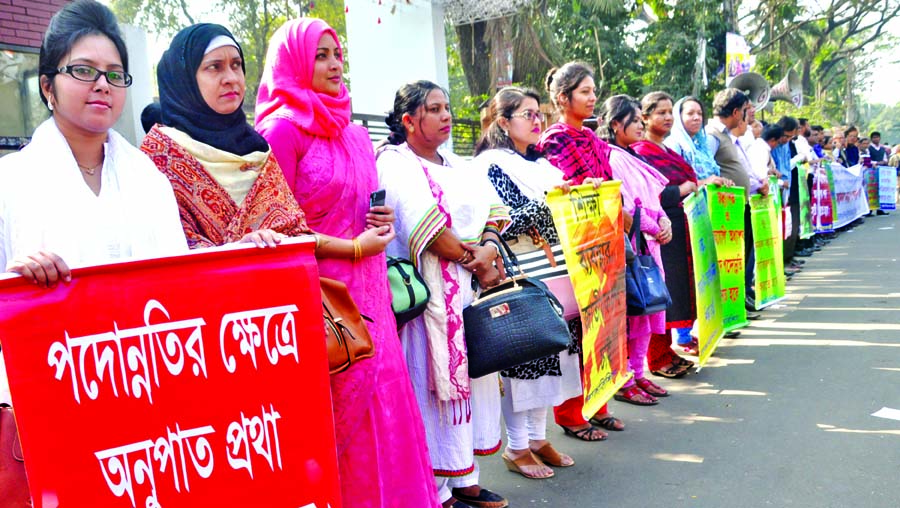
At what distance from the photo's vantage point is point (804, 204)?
1181 cm

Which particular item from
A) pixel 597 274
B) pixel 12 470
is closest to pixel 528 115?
pixel 597 274

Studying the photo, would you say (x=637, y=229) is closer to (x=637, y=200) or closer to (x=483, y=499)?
(x=637, y=200)

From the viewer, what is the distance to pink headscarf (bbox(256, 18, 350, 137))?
2.82 m

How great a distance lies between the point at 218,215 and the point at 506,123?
82.0 inches

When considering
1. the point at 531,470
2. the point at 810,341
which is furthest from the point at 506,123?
the point at 810,341

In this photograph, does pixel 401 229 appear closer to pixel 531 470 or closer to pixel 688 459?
pixel 531 470

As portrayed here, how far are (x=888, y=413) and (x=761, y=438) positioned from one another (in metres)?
0.88

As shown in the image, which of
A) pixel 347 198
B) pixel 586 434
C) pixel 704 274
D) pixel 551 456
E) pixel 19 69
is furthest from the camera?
pixel 19 69

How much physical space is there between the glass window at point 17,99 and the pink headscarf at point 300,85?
5581 millimetres

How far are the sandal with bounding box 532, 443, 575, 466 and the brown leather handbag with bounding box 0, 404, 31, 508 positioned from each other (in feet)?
8.53

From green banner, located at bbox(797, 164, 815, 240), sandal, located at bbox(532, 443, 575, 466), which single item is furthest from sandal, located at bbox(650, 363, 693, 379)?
green banner, located at bbox(797, 164, 815, 240)

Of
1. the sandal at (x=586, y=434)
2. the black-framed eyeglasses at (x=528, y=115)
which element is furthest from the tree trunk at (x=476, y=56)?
the sandal at (x=586, y=434)

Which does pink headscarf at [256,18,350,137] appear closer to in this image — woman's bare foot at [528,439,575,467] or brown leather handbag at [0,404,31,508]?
brown leather handbag at [0,404,31,508]

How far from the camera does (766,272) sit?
7156 millimetres
